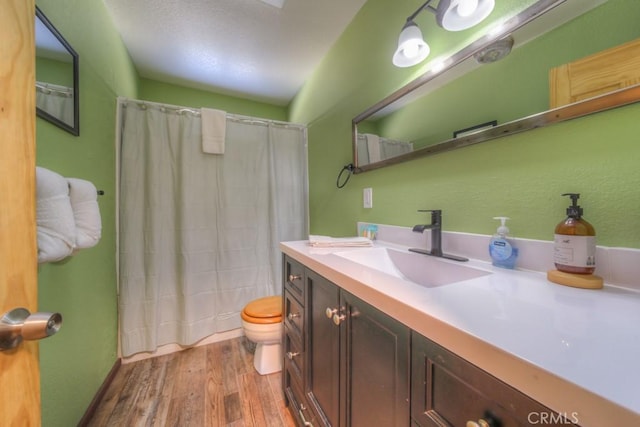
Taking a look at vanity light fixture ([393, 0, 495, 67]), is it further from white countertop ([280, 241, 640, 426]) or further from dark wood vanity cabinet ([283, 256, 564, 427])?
dark wood vanity cabinet ([283, 256, 564, 427])

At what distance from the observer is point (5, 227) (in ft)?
1.12

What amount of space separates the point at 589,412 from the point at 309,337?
805 mm

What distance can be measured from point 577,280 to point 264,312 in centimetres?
137

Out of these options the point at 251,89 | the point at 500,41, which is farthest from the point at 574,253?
the point at 251,89

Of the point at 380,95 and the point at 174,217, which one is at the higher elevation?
the point at 380,95

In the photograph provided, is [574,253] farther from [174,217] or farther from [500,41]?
[174,217]

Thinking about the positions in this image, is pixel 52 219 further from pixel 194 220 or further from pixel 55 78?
pixel 194 220

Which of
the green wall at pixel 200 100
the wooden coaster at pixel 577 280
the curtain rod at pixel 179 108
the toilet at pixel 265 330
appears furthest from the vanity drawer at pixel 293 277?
the green wall at pixel 200 100

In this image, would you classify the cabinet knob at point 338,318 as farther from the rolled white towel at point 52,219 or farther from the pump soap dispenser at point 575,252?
the rolled white towel at point 52,219

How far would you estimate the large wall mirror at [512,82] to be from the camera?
56cm

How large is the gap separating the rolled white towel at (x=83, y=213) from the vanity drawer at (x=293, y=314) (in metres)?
0.79

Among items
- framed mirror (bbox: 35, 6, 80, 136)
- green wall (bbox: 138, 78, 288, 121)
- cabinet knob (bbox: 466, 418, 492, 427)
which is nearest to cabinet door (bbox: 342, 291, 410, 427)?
cabinet knob (bbox: 466, 418, 492, 427)

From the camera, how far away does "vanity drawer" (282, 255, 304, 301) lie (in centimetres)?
98

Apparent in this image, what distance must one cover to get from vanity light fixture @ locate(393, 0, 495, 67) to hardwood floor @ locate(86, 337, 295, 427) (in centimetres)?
185
